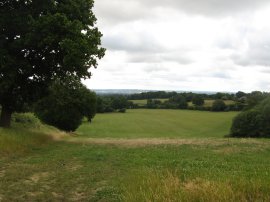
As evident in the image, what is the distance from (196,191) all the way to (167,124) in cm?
10825

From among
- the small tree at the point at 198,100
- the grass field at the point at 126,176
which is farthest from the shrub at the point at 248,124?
the small tree at the point at 198,100

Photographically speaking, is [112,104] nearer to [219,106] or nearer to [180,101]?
[180,101]

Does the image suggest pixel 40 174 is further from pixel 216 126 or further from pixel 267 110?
pixel 216 126

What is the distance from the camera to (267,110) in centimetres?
7850

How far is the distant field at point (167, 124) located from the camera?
97.6m

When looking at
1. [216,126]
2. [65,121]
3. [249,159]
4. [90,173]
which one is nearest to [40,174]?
[90,173]

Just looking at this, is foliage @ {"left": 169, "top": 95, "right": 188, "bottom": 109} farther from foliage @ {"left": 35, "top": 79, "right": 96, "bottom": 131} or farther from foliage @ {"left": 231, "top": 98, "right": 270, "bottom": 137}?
foliage @ {"left": 35, "top": 79, "right": 96, "bottom": 131}

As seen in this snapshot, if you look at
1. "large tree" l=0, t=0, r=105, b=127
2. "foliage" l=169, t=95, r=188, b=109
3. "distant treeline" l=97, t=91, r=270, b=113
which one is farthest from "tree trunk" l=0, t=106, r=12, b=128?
"foliage" l=169, t=95, r=188, b=109

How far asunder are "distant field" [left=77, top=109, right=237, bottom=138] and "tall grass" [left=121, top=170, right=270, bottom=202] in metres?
80.6

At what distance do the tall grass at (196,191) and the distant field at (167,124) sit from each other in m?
80.6

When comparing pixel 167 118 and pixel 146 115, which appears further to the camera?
pixel 146 115

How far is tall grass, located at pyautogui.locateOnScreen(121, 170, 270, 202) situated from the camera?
878 centimetres

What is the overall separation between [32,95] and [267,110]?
5894 cm

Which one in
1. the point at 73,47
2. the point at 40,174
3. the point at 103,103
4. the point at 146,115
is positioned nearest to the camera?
the point at 40,174
